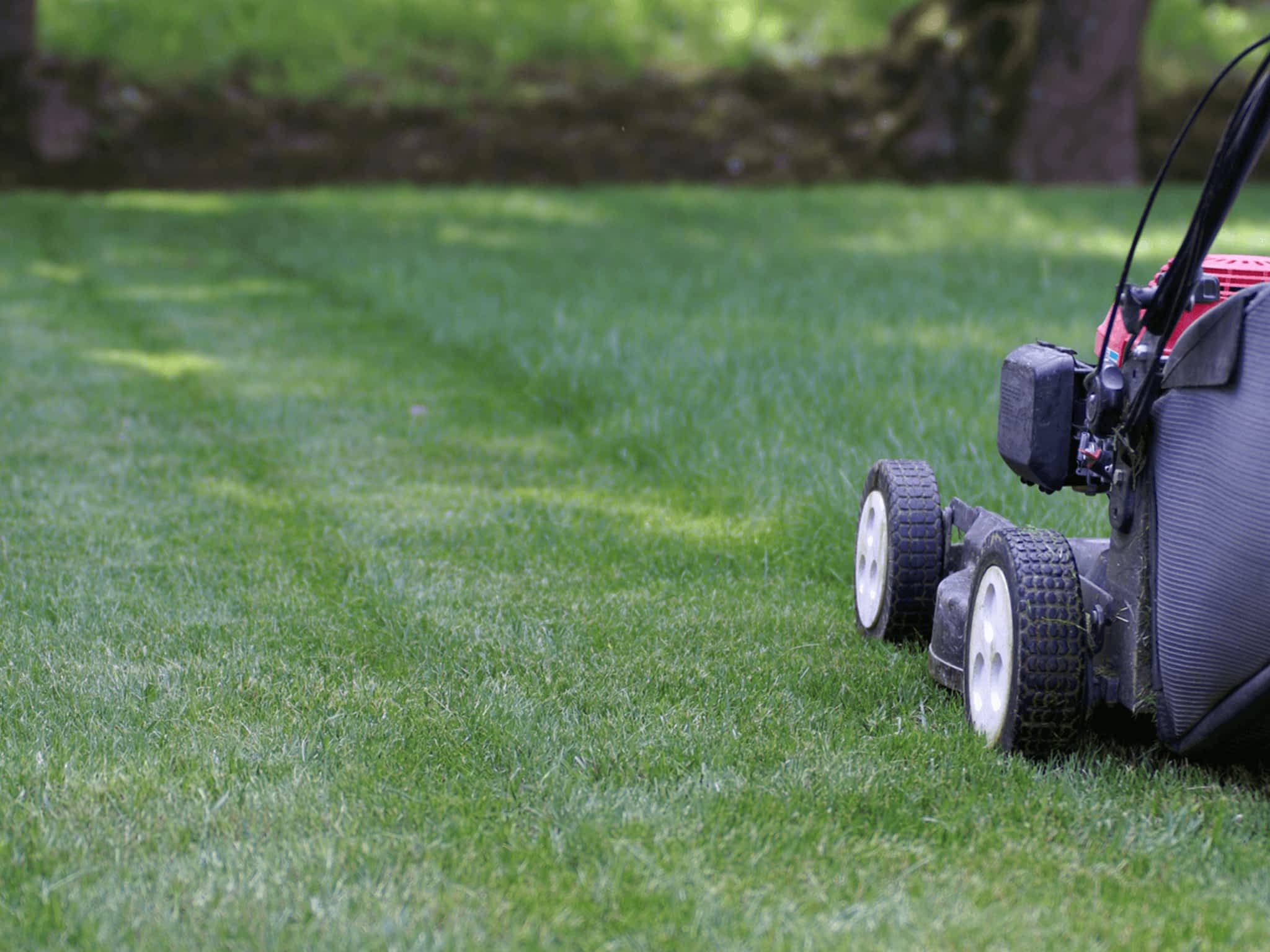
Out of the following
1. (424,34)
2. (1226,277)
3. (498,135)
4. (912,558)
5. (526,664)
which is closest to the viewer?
(1226,277)

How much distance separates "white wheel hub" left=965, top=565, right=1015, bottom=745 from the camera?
2.83 m

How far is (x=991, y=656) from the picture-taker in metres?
2.93

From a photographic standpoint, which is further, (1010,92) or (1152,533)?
(1010,92)

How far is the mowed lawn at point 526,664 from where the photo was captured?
2.29m

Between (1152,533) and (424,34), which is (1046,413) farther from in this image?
(424,34)

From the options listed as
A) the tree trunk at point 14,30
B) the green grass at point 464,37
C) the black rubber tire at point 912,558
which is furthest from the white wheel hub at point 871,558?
the tree trunk at point 14,30

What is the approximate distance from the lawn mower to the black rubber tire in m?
0.23

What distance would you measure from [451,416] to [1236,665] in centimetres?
418

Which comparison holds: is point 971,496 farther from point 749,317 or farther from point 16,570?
point 749,317

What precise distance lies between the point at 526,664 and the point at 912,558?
893 mm

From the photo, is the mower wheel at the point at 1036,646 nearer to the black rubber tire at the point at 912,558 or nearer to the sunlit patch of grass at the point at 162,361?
the black rubber tire at the point at 912,558

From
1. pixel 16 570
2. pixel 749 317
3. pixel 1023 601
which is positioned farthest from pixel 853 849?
pixel 749 317

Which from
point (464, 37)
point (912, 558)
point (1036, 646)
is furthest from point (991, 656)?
point (464, 37)

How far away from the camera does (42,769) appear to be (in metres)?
2.70
